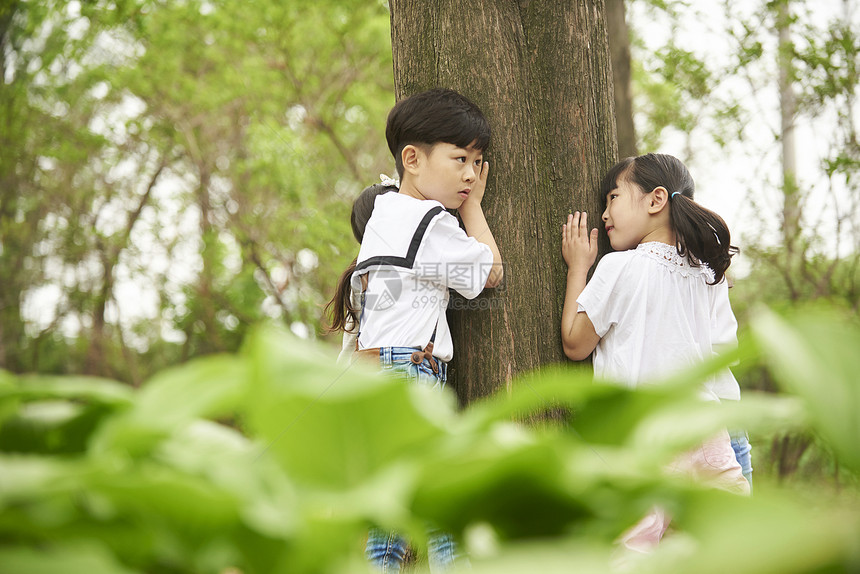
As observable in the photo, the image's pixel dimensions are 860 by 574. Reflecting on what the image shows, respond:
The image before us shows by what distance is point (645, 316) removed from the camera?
218cm

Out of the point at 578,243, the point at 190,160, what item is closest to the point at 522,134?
the point at 578,243

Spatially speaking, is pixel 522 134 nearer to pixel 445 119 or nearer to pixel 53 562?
pixel 445 119

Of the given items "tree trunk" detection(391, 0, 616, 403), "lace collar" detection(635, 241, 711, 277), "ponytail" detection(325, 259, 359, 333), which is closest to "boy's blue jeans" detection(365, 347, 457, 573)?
"tree trunk" detection(391, 0, 616, 403)

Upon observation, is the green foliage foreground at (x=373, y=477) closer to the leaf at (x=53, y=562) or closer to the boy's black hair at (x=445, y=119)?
the leaf at (x=53, y=562)

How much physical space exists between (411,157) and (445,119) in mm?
298

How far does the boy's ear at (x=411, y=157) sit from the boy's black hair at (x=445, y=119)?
0.09 metres

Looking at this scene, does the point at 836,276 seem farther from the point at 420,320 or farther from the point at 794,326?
the point at 794,326

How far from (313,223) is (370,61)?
277 cm

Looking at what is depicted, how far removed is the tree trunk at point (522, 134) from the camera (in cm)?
205

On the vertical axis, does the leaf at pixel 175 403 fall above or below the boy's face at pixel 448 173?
below

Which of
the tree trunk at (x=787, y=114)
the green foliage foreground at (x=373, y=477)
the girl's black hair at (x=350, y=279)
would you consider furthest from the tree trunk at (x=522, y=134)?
the tree trunk at (x=787, y=114)

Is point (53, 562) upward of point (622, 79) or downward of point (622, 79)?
downward

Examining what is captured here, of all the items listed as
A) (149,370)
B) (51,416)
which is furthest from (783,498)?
(149,370)

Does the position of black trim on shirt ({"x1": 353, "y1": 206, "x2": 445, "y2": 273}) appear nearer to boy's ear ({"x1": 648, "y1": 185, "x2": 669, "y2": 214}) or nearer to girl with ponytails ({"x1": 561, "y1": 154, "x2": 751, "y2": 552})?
girl with ponytails ({"x1": 561, "y1": 154, "x2": 751, "y2": 552})
